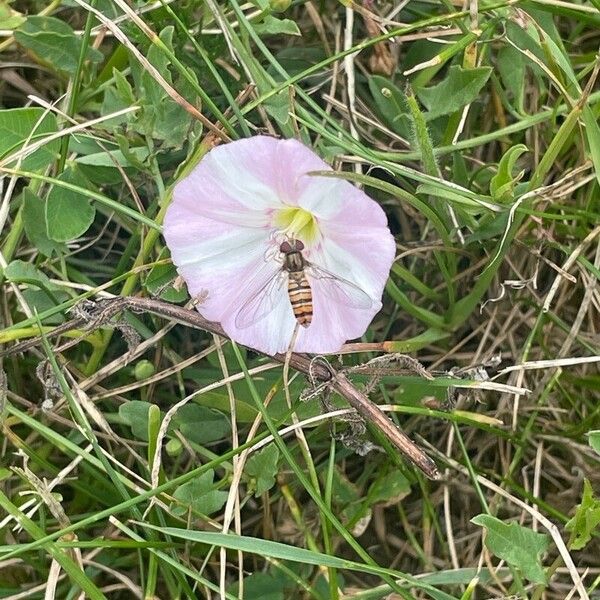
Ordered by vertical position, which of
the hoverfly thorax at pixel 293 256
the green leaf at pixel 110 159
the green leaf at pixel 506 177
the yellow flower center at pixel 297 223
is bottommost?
the hoverfly thorax at pixel 293 256

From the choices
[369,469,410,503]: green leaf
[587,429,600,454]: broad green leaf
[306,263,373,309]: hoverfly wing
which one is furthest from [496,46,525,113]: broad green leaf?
[369,469,410,503]: green leaf

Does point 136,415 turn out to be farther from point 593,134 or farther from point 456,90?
point 593,134

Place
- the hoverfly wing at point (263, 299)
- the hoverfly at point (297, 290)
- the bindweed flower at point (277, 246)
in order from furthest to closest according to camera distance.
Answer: the hoverfly wing at point (263, 299) < the hoverfly at point (297, 290) < the bindweed flower at point (277, 246)

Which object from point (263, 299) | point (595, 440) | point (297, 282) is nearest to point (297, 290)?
point (297, 282)

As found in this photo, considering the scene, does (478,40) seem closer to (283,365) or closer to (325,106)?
(325,106)

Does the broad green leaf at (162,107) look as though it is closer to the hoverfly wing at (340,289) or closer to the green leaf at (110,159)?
the green leaf at (110,159)

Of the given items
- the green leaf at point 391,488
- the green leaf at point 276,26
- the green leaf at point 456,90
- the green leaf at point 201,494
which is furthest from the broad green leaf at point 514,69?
the green leaf at point 201,494

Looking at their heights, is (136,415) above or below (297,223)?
below
